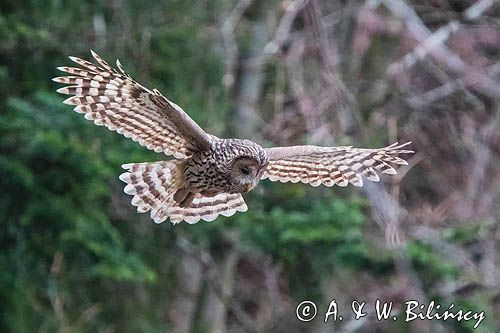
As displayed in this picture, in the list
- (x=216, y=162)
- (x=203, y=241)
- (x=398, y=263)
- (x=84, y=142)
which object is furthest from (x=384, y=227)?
(x=216, y=162)

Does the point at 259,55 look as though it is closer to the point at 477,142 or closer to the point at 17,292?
the point at 477,142

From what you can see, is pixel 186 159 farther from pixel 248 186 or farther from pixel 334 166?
pixel 334 166

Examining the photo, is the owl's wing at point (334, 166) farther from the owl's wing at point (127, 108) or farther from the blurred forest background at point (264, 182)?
the blurred forest background at point (264, 182)

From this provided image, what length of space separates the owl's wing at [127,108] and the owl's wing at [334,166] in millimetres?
446

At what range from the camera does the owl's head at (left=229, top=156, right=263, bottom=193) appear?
5441mm

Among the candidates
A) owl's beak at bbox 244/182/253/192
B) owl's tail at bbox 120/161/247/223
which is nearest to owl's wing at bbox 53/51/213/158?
owl's tail at bbox 120/161/247/223

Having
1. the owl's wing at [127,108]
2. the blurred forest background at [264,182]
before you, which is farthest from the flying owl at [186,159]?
the blurred forest background at [264,182]

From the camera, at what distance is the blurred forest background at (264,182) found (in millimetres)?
7609

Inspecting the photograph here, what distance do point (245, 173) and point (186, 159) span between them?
0.30m

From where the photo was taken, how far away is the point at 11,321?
7695 millimetres

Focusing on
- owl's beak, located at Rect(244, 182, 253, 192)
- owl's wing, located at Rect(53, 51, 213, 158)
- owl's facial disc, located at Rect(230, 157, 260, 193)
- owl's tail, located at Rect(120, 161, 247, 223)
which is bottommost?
owl's tail, located at Rect(120, 161, 247, 223)

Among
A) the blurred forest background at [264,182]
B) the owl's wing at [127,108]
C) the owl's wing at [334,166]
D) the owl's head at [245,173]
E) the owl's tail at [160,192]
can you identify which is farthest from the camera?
the blurred forest background at [264,182]

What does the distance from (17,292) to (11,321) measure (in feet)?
0.57

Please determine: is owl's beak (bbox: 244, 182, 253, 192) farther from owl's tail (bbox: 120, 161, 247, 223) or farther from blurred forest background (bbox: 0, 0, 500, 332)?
blurred forest background (bbox: 0, 0, 500, 332)
